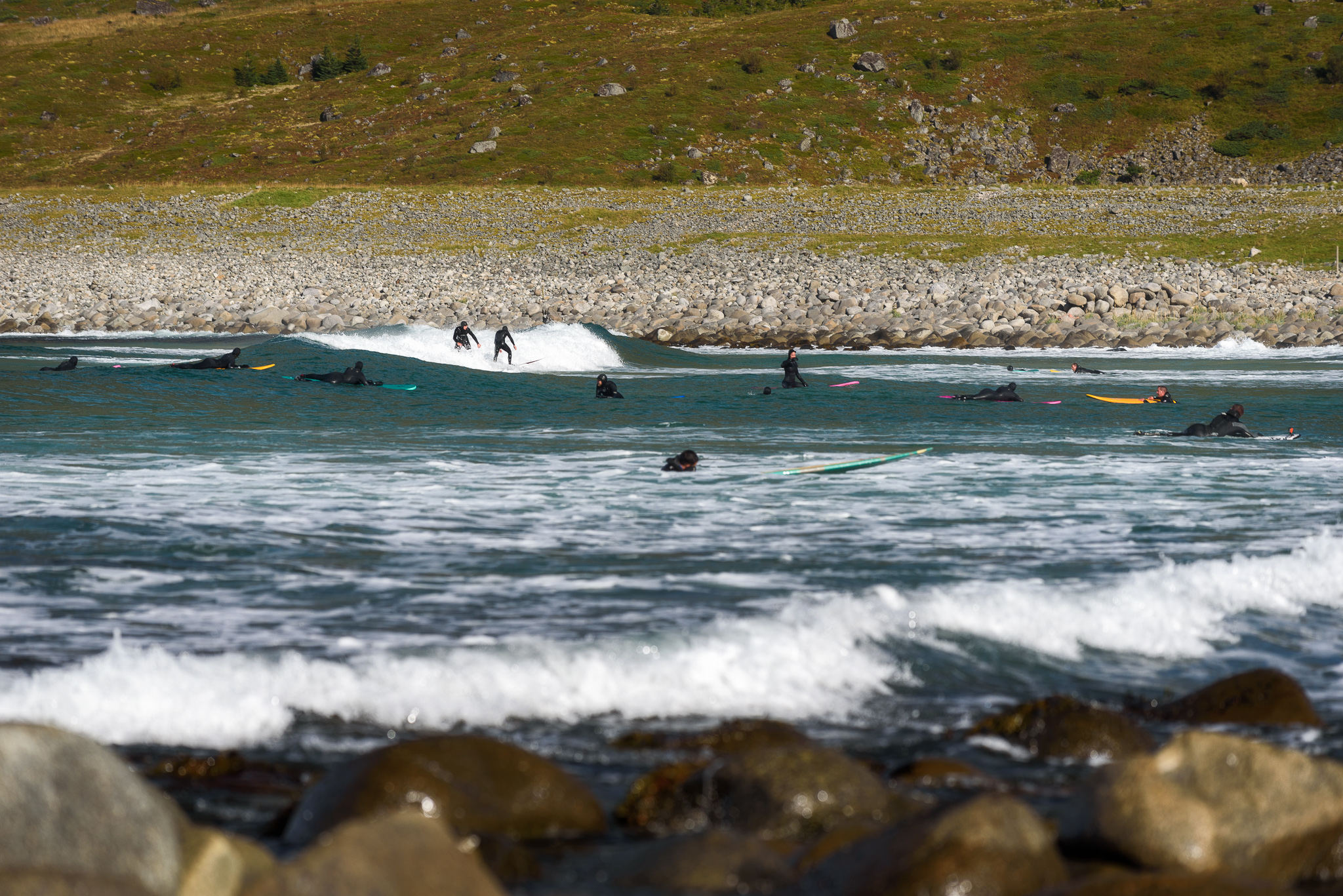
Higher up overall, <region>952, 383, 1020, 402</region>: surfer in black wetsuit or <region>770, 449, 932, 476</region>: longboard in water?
<region>952, 383, 1020, 402</region>: surfer in black wetsuit

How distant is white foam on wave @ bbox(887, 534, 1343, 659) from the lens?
9.18m

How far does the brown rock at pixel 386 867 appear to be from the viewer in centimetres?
407

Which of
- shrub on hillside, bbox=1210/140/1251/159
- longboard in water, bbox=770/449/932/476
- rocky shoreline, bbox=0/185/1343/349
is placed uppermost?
shrub on hillside, bbox=1210/140/1251/159

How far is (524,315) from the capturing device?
1913 inches

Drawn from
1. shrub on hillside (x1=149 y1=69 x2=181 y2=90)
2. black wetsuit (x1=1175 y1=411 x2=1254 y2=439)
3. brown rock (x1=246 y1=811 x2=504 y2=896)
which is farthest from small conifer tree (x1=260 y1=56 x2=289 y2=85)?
brown rock (x1=246 y1=811 x2=504 y2=896)

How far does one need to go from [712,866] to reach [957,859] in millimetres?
962

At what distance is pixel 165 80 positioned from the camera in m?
117

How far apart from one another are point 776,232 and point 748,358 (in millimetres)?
23735

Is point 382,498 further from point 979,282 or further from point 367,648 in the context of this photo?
point 979,282

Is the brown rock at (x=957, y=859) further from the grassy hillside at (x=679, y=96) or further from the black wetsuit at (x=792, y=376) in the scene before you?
the grassy hillside at (x=679, y=96)

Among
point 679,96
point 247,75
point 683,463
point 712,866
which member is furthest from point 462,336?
point 247,75

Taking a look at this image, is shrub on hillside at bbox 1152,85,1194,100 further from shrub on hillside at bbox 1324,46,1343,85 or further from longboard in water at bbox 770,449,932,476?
longboard in water at bbox 770,449,932,476

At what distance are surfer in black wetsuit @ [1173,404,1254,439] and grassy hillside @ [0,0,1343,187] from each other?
2489 inches

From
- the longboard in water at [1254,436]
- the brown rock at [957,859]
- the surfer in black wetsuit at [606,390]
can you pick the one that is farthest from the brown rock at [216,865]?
the surfer in black wetsuit at [606,390]
